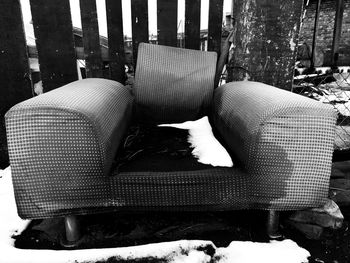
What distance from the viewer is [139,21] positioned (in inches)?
84.2

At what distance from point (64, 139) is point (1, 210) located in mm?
820

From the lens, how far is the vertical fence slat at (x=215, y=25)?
221cm

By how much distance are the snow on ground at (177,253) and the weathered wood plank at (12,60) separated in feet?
3.97

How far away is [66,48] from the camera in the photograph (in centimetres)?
208

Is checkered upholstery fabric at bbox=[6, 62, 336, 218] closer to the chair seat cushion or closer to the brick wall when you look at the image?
the chair seat cushion

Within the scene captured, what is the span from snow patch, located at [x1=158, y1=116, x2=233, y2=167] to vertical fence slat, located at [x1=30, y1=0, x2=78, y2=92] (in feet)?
3.03

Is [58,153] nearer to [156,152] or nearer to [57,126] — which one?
[57,126]

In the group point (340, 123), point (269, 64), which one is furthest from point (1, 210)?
point (340, 123)

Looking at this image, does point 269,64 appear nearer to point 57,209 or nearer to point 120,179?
point 120,179

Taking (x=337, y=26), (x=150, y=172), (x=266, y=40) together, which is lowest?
(x=150, y=172)

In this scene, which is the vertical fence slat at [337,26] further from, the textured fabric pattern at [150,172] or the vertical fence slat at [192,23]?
the textured fabric pattern at [150,172]

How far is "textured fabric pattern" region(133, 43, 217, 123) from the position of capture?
1.80 m

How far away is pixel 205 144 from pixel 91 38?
50.9 inches

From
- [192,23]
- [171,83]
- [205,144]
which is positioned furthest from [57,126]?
[192,23]
